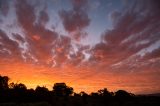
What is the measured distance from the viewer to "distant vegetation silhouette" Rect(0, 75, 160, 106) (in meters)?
57.3

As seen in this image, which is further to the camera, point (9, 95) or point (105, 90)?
point (105, 90)

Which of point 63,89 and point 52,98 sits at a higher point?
point 63,89

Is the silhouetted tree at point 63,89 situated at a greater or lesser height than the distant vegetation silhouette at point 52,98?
greater

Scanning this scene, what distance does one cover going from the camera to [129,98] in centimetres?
12181

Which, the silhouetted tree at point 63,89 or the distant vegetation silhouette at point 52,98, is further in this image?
the silhouetted tree at point 63,89

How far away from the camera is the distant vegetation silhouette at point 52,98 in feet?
188

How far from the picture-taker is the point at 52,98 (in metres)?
67.8

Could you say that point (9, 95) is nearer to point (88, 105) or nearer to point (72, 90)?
point (88, 105)

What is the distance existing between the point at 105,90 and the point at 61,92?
25.1 m

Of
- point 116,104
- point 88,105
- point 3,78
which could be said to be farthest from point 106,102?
point 3,78

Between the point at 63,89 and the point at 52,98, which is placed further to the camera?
the point at 63,89

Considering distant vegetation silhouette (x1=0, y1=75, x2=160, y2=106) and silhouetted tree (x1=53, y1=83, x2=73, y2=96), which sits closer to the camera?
distant vegetation silhouette (x1=0, y1=75, x2=160, y2=106)

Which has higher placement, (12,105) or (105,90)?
(105,90)

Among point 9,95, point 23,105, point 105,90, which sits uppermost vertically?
point 105,90
